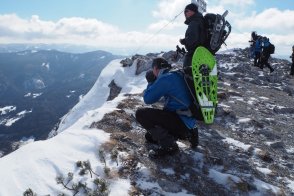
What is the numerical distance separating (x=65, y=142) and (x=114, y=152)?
1.17 meters

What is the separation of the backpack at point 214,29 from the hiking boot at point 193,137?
4267 millimetres

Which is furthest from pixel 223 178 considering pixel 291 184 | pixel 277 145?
pixel 277 145

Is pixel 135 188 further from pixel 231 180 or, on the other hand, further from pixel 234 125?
pixel 234 125

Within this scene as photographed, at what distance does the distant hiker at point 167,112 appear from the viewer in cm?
799

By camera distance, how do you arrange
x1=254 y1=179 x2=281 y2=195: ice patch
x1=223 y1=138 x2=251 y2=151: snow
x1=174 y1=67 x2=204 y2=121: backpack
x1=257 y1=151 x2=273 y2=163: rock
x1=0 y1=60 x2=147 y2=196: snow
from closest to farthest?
1. x1=0 y1=60 x2=147 y2=196: snow
2. x1=254 y1=179 x2=281 y2=195: ice patch
3. x1=174 y1=67 x2=204 y2=121: backpack
4. x1=257 y1=151 x2=273 y2=163: rock
5. x1=223 y1=138 x2=251 y2=151: snow

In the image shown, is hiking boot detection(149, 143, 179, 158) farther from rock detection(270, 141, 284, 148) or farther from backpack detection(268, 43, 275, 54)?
backpack detection(268, 43, 275, 54)

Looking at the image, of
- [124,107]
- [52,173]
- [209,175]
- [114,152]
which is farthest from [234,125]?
[52,173]

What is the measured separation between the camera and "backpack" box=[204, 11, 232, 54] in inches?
472

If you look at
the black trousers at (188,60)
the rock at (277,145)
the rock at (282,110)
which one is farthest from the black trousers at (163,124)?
the rock at (282,110)

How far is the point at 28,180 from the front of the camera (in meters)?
6.50

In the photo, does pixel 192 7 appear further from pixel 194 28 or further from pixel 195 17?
pixel 194 28

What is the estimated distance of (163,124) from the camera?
27.2 ft

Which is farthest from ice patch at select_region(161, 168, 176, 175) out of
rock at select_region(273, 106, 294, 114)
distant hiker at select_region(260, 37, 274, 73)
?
distant hiker at select_region(260, 37, 274, 73)

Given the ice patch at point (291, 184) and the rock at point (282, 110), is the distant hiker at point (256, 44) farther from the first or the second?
the ice patch at point (291, 184)
